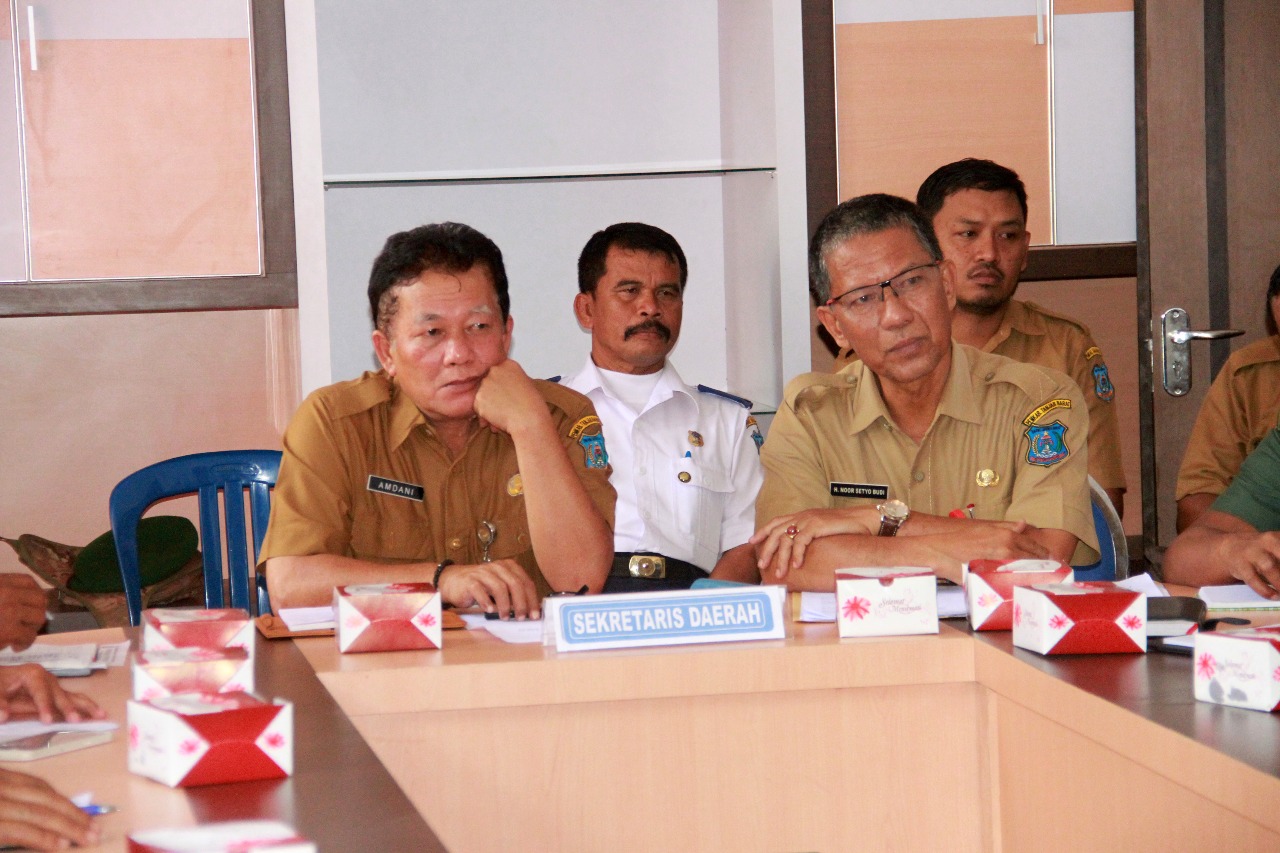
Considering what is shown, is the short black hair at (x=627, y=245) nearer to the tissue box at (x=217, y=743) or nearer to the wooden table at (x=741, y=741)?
the wooden table at (x=741, y=741)

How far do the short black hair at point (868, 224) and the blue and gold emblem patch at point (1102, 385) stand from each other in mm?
1032

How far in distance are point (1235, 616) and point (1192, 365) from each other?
168cm

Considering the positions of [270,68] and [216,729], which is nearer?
[216,729]

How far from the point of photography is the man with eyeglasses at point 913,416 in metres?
2.25

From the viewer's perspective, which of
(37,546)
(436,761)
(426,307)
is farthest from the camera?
(37,546)

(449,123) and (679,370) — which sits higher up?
(449,123)

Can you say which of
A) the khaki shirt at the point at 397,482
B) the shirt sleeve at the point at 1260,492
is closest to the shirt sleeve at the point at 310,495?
the khaki shirt at the point at 397,482

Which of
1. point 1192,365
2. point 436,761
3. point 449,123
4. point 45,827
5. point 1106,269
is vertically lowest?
point 436,761

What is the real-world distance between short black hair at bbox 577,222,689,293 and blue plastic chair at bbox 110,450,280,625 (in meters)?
0.90

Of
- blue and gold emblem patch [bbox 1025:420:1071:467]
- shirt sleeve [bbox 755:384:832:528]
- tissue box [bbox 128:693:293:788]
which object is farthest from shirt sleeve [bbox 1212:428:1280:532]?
tissue box [bbox 128:693:293:788]

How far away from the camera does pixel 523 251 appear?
3.54 m

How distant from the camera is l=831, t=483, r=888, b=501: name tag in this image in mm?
2330

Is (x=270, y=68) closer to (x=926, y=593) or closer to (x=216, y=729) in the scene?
(x=926, y=593)

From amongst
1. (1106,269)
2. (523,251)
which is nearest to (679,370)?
(523,251)
